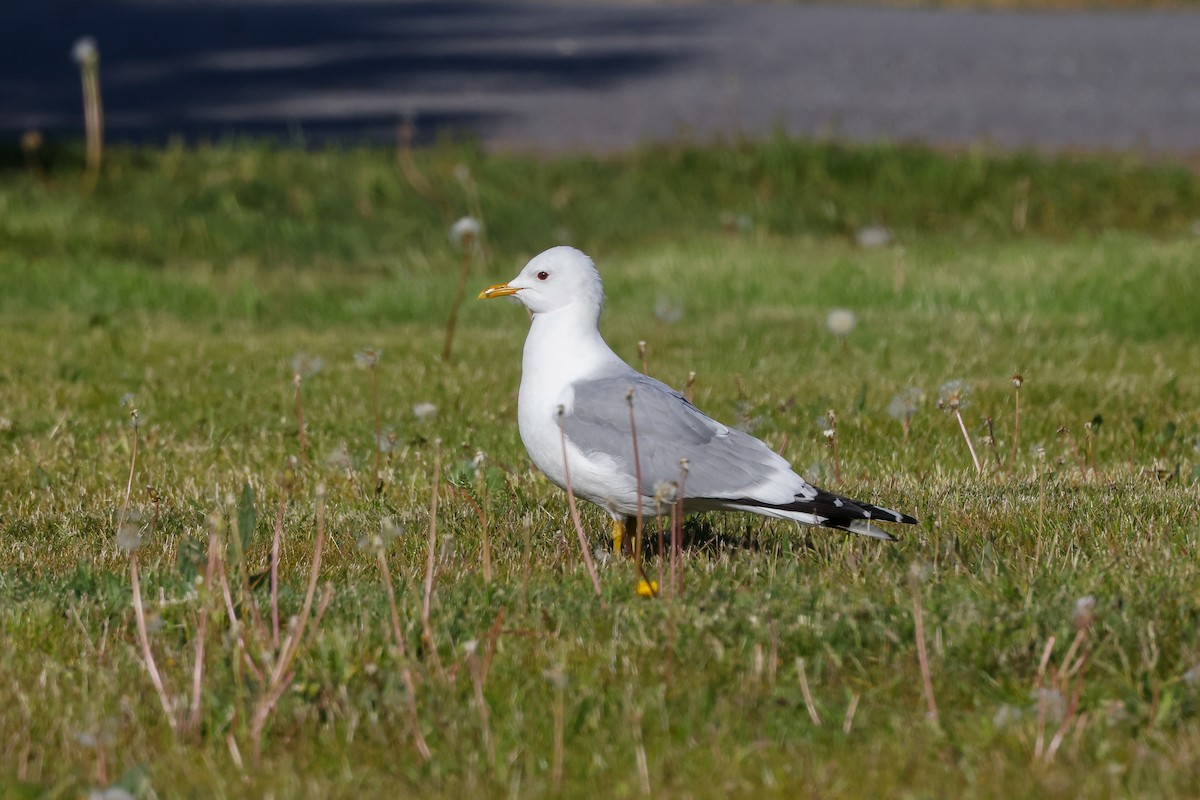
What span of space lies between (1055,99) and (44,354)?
10.5m

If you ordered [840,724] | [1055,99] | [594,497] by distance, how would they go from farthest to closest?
[1055,99] → [594,497] → [840,724]

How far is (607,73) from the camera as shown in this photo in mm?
16250

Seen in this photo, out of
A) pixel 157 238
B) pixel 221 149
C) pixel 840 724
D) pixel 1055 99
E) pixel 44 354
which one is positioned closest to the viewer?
pixel 840 724

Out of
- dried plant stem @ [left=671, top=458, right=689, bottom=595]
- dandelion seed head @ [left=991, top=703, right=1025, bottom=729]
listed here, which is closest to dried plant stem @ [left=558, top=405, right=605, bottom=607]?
dried plant stem @ [left=671, top=458, right=689, bottom=595]

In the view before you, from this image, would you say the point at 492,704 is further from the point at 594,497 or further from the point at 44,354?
the point at 44,354

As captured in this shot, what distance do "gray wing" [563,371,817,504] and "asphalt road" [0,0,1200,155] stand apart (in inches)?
304

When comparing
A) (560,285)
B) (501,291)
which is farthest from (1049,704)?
(501,291)

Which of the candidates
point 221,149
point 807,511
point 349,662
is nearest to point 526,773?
point 349,662

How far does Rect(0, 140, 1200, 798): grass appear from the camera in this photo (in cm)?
309

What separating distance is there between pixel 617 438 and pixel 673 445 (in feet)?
0.49

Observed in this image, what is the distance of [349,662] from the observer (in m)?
3.40

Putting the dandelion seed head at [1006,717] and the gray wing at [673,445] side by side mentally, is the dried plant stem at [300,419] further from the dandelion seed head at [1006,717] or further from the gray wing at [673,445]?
the dandelion seed head at [1006,717]

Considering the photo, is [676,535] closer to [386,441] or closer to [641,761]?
[641,761]

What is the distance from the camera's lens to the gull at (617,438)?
3.86 meters
